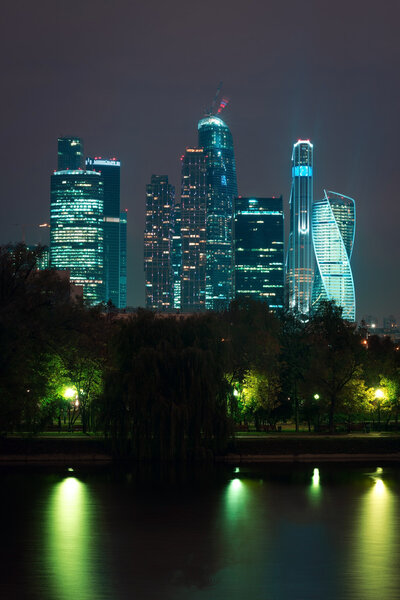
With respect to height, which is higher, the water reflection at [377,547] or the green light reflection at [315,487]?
the green light reflection at [315,487]

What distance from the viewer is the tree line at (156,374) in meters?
46.6

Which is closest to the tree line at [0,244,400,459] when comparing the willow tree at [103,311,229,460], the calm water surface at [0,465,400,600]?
the willow tree at [103,311,229,460]

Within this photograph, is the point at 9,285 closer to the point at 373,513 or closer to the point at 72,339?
the point at 72,339

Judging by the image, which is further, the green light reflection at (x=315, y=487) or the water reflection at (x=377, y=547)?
the green light reflection at (x=315, y=487)

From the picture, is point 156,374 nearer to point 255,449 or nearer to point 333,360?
point 255,449

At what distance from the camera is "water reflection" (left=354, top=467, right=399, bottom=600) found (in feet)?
74.6

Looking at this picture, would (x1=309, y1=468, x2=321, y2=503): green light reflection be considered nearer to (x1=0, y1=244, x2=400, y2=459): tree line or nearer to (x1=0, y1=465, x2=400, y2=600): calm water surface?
(x1=0, y1=465, x2=400, y2=600): calm water surface

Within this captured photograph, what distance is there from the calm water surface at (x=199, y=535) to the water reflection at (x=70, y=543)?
0.04 metres

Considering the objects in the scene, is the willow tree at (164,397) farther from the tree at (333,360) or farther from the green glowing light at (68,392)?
the tree at (333,360)

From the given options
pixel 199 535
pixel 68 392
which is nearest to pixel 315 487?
pixel 199 535

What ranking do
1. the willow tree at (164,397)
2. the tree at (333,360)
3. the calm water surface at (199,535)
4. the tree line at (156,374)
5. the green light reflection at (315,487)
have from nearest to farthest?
the calm water surface at (199,535) → the green light reflection at (315,487) → the willow tree at (164,397) → the tree line at (156,374) → the tree at (333,360)

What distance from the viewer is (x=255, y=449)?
5094cm

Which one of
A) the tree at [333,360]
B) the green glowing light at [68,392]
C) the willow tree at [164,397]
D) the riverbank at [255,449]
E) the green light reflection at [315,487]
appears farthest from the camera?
the tree at [333,360]

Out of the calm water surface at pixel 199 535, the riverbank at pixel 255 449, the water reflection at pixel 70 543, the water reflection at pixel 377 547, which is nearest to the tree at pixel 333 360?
the riverbank at pixel 255 449
